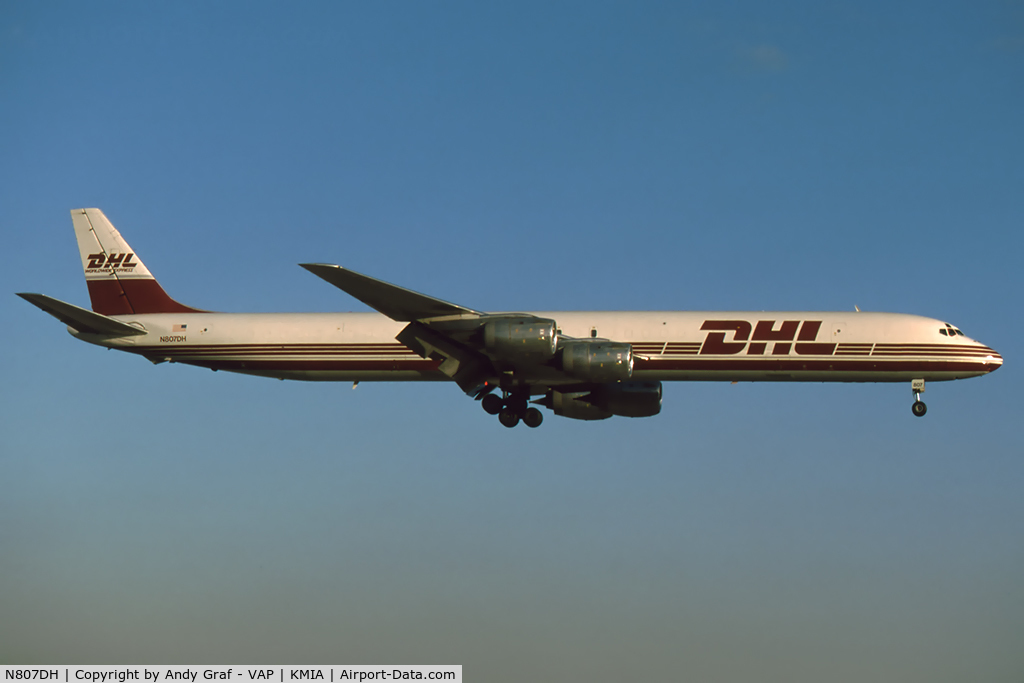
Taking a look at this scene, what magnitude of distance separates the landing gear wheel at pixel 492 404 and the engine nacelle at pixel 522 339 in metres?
4.58

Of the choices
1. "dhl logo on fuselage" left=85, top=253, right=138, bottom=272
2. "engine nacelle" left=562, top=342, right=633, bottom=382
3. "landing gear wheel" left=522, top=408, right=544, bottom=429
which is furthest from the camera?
"dhl logo on fuselage" left=85, top=253, right=138, bottom=272

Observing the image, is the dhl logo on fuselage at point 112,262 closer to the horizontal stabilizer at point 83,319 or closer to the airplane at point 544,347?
the airplane at point 544,347

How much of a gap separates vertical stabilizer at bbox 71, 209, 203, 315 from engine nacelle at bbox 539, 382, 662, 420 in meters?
14.4

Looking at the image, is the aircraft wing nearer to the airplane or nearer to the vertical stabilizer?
the airplane

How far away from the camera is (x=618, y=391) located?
122 ft

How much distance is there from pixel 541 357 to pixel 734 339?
7283 mm

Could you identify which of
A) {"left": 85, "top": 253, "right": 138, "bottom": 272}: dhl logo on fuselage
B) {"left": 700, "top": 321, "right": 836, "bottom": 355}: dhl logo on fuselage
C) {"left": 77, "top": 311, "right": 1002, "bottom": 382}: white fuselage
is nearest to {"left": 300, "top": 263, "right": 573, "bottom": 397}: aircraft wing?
{"left": 77, "top": 311, "right": 1002, "bottom": 382}: white fuselage

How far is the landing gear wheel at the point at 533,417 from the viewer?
35.6 m

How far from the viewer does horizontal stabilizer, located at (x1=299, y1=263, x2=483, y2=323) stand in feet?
98.1

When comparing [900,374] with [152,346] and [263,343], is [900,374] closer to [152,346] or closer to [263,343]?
[263,343]

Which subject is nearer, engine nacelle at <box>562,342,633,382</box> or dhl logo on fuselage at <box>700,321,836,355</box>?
engine nacelle at <box>562,342,633,382</box>

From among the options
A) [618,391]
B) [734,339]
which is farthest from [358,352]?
[734,339]

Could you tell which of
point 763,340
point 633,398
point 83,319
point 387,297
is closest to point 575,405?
point 633,398

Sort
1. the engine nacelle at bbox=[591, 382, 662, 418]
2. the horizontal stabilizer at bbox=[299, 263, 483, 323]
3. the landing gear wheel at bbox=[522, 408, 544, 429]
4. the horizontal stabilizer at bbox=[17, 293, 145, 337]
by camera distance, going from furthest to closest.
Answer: the engine nacelle at bbox=[591, 382, 662, 418], the landing gear wheel at bbox=[522, 408, 544, 429], the horizontal stabilizer at bbox=[17, 293, 145, 337], the horizontal stabilizer at bbox=[299, 263, 483, 323]
